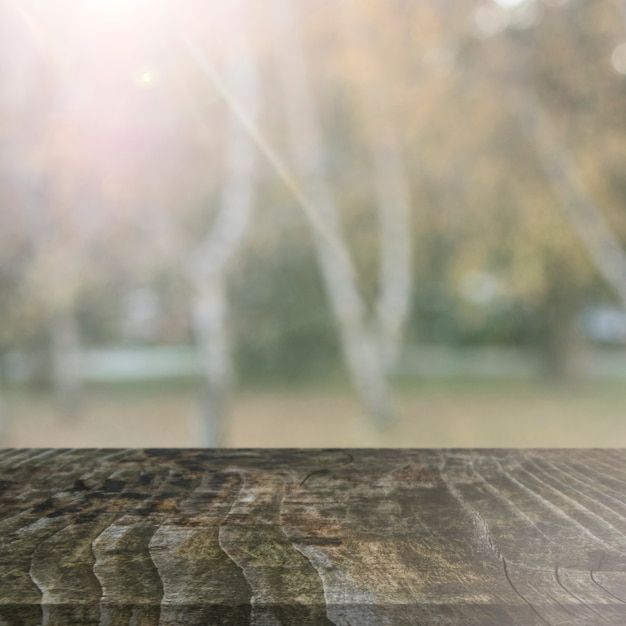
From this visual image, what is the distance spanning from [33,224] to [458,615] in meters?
10.4

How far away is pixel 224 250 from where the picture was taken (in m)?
9.52

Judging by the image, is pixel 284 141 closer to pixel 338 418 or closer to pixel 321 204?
pixel 321 204

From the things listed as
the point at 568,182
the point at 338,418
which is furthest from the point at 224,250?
the point at 568,182

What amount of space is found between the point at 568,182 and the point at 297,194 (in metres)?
3.86

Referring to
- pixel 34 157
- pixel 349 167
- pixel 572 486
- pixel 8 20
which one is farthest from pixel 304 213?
pixel 572 486

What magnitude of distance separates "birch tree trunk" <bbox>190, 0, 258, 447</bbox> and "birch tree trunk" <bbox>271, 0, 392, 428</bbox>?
75cm

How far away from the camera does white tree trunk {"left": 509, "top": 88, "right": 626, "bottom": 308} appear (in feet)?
28.8

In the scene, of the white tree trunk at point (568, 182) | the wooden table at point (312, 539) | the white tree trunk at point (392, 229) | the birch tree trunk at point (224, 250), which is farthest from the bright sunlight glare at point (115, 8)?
the wooden table at point (312, 539)

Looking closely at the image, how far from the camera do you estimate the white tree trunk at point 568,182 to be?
878 centimetres

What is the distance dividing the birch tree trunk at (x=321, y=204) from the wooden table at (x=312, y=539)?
9.31 m

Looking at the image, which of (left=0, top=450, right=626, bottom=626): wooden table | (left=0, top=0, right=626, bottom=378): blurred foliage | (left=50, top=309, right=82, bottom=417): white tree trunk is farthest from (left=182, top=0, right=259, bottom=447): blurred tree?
(left=0, top=450, right=626, bottom=626): wooden table

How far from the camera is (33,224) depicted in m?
10.0

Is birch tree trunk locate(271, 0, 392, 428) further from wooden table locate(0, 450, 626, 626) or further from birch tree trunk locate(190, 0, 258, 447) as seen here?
wooden table locate(0, 450, 626, 626)

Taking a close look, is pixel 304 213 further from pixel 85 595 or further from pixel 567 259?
pixel 85 595
